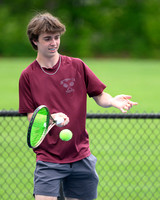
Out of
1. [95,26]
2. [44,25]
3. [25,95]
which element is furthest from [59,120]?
[95,26]

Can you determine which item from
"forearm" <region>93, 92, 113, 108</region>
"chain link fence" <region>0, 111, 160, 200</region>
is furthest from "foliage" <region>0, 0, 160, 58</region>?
"forearm" <region>93, 92, 113, 108</region>

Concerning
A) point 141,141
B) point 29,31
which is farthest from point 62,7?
point 29,31

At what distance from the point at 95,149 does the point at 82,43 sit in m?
32.1

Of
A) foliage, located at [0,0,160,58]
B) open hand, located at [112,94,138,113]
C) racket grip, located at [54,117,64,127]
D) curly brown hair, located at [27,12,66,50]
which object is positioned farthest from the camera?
foliage, located at [0,0,160,58]

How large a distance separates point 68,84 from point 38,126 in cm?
37

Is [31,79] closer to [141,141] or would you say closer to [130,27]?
[141,141]

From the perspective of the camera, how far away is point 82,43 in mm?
38281

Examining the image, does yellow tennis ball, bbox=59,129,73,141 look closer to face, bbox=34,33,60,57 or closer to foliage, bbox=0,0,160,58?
face, bbox=34,33,60,57

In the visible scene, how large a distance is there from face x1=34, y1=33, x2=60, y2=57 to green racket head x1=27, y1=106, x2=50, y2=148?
42cm

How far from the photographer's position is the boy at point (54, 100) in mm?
3088

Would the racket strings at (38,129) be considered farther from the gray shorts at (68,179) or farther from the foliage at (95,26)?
the foliage at (95,26)

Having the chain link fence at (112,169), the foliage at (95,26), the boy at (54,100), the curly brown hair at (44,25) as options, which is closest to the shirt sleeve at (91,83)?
the boy at (54,100)

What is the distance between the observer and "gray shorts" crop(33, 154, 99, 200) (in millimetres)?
3094

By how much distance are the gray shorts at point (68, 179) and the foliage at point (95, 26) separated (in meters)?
34.0
